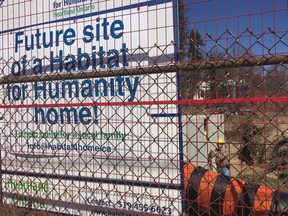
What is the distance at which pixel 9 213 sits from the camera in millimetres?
4688

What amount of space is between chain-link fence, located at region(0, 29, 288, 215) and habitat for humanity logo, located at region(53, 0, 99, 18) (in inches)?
21.2

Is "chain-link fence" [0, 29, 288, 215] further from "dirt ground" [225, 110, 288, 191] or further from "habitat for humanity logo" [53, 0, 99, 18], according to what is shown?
"habitat for humanity logo" [53, 0, 99, 18]

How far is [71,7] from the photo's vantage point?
176 inches

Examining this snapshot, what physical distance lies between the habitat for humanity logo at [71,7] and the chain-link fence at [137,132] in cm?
54

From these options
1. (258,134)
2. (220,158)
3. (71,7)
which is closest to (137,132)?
(258,134)

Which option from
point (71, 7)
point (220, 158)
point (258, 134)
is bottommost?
point (220, 158)

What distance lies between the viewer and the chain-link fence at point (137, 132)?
3.30 m

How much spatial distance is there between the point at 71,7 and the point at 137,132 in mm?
1750

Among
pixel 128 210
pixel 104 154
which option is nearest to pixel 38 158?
pixel 104 154

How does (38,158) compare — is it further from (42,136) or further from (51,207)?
(51,207)

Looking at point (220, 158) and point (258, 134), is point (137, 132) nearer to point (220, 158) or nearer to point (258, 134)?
point (258, 134)

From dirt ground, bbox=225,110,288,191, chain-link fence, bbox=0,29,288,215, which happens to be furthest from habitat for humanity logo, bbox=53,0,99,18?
dirt ground, bbox=225,110,288,191

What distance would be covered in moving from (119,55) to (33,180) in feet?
6.63

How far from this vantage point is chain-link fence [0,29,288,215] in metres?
3.30
